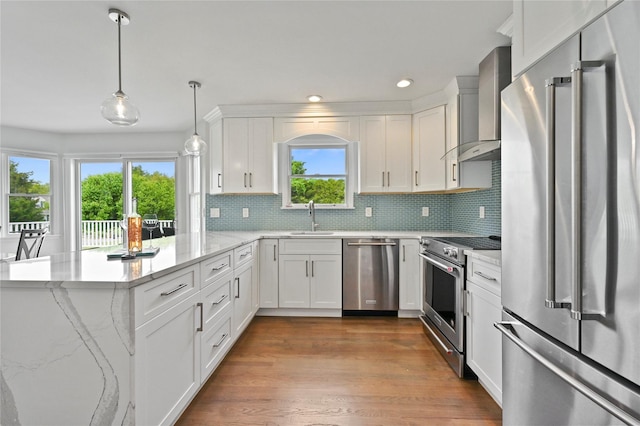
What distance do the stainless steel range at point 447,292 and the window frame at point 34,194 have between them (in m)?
5.71

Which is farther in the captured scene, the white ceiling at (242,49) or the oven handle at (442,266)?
the oven handle at (442,266)

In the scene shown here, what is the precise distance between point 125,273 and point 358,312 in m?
2.51

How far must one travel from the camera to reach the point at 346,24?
2047 millimetres

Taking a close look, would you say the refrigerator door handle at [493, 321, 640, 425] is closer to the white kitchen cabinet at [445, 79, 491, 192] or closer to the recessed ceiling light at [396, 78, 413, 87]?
the white kitchen cabinet at [445, 79, 491, 192]

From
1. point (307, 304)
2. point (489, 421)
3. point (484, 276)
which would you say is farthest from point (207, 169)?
point (489, 421)

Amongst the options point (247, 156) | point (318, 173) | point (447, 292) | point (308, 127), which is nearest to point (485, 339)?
point (447, 292)

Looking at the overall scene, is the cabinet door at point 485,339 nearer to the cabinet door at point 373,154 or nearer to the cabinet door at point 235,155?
the cabinet door at point 373,154

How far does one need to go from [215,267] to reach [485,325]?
1.75 metres

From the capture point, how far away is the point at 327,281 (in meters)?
3.21

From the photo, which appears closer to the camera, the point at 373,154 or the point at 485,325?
the point at 485,325

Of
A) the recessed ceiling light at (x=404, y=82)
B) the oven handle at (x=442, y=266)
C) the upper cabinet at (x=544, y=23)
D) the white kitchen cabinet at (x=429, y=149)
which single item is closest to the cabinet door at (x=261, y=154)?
the recessed ceiling light at (x=404, y=82)

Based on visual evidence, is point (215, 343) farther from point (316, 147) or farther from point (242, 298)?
point (316, 147)

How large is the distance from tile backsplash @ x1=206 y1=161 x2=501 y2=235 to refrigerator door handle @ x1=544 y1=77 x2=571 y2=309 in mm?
2633

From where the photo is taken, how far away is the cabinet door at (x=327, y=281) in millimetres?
3211
